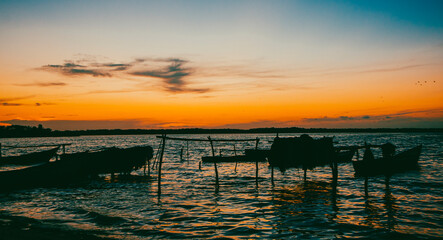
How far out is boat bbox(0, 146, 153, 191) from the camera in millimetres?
17711

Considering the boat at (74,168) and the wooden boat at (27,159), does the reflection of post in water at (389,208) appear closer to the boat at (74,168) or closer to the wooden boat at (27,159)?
the boat at (74,168)

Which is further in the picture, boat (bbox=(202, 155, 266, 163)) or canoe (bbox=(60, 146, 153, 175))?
boat (bbox=(202, 155, 266, 163))

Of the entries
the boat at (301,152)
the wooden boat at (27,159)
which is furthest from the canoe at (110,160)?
the boat at (301,152)

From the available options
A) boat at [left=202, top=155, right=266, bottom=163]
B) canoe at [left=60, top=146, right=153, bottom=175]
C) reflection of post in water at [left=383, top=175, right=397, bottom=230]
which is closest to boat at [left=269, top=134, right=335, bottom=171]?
reflection of post in water at [left=383, top=175, right=397, bottom=230]

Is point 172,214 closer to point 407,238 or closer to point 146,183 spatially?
point 407,238

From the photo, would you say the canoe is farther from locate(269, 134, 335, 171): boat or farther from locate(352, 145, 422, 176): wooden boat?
locate(352, 145, 422, 176): wooden boat

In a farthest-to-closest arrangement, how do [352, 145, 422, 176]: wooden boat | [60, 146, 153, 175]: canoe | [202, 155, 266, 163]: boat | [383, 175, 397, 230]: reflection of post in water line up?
[202, 155, 266, 163]: boat < [60, 146, 153, 175]: canoe < [352, 145, 422, 176]: wooden boat < [383, 175, 397, 230]: reflection of post in water

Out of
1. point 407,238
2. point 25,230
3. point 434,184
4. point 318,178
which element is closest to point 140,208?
point 25,230

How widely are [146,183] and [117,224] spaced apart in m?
10.6

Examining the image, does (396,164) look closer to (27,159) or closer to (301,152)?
(301,152)

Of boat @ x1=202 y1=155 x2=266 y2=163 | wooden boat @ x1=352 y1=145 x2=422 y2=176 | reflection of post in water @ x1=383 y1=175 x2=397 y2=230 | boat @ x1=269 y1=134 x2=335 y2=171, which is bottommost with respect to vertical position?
boat @ x1=202 y1=155 x2=266 y2=163

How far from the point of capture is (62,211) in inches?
488

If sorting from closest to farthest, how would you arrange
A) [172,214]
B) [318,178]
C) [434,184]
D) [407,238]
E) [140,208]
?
[407,238]
[172,214]
[140,208]
[434,184]
[318,178]

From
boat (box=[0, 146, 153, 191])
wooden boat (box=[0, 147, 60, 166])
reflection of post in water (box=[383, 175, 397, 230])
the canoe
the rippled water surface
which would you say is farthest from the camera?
wooden boat (box=[0, 147, 60, 166])
